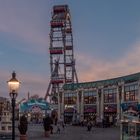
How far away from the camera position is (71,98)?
129 metres

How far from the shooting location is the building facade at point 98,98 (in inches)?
3895

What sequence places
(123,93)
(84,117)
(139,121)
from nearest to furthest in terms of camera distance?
(139,121), (123,93), (84,117)

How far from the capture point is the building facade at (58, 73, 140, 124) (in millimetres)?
98925

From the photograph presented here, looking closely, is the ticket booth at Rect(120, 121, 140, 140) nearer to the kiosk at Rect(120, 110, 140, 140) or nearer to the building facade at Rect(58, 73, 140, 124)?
the kiosk at Rect(120, 110, 140, 140)

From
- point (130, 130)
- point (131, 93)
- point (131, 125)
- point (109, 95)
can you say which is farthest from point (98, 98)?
point (131, 125)

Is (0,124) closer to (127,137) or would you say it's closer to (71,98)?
(127,137)

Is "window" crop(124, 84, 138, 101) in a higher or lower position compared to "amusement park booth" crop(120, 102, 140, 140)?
higher

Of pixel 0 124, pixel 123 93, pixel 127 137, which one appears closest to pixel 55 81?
pixel 123 93

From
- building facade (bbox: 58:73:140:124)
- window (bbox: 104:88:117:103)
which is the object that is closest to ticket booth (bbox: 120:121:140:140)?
building facade (bbox: 58:73:140:124)

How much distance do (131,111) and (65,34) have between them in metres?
126

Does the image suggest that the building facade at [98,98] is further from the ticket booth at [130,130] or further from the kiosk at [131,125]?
the kiosk at [131,125]

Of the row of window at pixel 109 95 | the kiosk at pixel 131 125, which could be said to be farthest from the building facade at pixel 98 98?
the kiosk at pixel 131 125

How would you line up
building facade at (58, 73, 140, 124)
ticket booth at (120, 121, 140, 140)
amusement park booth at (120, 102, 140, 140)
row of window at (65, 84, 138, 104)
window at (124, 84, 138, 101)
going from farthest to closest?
building facade at (58, 73, 140, 124) → row of window at (65, 84, 138, 104) → window at (124, 84, 138, 101) → ticket booth at (120, 121, 140, 140) → amusement park booth at (120, 102, 140, 140)

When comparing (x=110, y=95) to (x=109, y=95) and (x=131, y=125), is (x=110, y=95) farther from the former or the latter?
(x=131, y=125)
